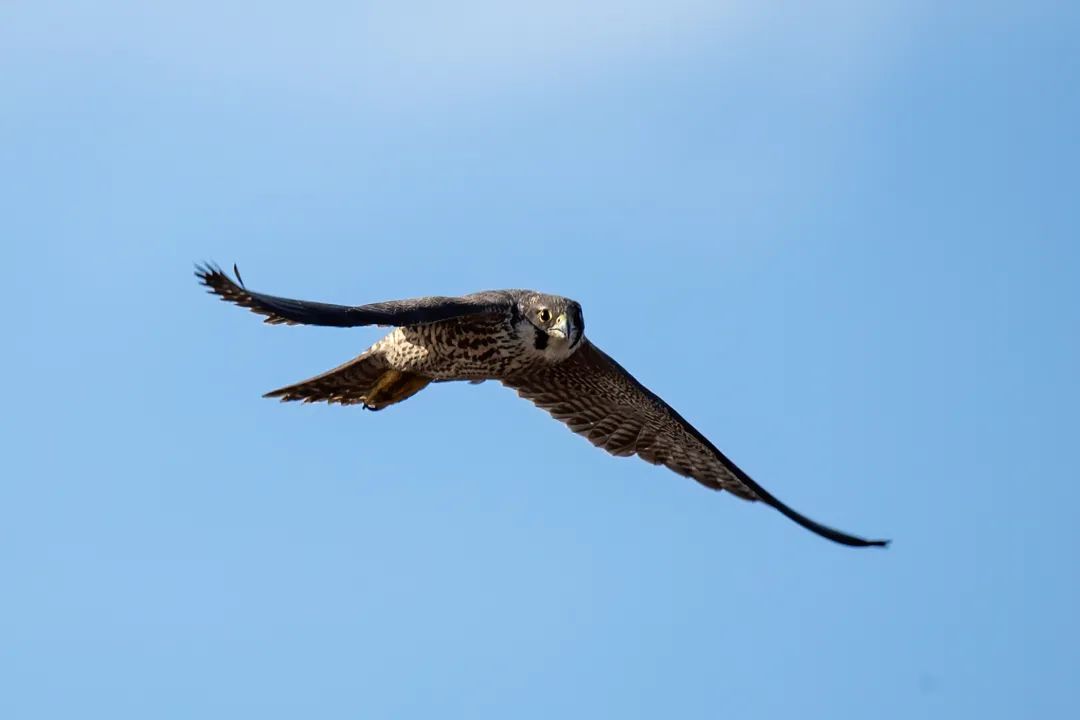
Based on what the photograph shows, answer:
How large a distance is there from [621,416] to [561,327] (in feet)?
6.79

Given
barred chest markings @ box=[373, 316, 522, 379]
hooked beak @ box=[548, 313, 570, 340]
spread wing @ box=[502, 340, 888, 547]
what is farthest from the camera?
spread wing @ box=[502, 340, 888, 547]

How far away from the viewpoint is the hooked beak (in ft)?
39.8

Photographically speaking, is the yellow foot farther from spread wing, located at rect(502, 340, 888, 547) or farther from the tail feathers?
spread wing, located at rect(502, 340, 888, 547)

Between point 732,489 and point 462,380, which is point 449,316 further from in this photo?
point 732,489

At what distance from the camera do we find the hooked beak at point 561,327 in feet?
39.8

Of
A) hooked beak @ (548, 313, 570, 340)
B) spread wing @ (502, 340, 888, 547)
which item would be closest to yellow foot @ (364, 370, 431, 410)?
spread wing @ (502, 340, 888, 547)

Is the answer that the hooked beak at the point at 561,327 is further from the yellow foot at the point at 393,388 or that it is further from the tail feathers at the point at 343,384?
the tail feathers at the point at 343,384

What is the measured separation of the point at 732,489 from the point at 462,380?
249 centimetres

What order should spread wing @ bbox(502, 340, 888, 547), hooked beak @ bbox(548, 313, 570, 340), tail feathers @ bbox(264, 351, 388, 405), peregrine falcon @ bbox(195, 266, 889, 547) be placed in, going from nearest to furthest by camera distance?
peregrine falcon @ bbox(195, 266, 889, 547) < hooked beak @ bbox(548, 313, 570, 340) < tail feathers @ bbox(264, 351, 388, 405) < spread wing @ bbox(502, 340, 888, 547)

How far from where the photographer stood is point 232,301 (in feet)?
35.0

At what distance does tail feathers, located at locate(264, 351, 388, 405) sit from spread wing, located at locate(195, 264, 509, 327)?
1.36 meters

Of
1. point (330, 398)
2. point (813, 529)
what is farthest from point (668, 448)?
point (330, 398)

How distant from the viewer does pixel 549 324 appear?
40.1 feet

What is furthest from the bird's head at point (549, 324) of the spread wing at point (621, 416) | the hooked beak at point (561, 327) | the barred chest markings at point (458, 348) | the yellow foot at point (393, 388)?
the yellow foot at point (393, 388)
